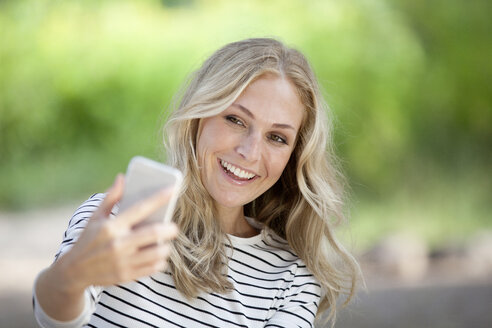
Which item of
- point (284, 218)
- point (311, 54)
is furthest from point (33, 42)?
point (284, 218)

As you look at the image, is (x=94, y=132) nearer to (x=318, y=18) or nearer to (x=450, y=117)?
(x=318, y=18)

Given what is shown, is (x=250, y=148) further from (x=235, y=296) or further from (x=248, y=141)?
(x=235, y=296)

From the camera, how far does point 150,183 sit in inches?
37.7

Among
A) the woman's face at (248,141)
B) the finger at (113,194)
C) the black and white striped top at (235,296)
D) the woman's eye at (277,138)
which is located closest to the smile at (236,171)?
the woman's face at (248,141)

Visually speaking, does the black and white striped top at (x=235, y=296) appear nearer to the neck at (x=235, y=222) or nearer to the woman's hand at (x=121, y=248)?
the neck at (x=235, y=222)

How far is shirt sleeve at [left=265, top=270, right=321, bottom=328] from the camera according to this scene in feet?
5.27

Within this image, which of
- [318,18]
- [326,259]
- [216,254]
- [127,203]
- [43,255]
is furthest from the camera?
[318,18]

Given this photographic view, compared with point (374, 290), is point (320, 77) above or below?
above

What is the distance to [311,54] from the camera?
18.4 feet

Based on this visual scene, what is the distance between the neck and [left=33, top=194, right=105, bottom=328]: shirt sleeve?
367 millimetres

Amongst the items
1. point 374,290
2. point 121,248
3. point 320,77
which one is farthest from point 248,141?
point 320,77

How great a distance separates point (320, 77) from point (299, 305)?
3983 millimetres

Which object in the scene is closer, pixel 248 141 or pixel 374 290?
pixel 248 141

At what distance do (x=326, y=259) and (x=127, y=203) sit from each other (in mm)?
914
